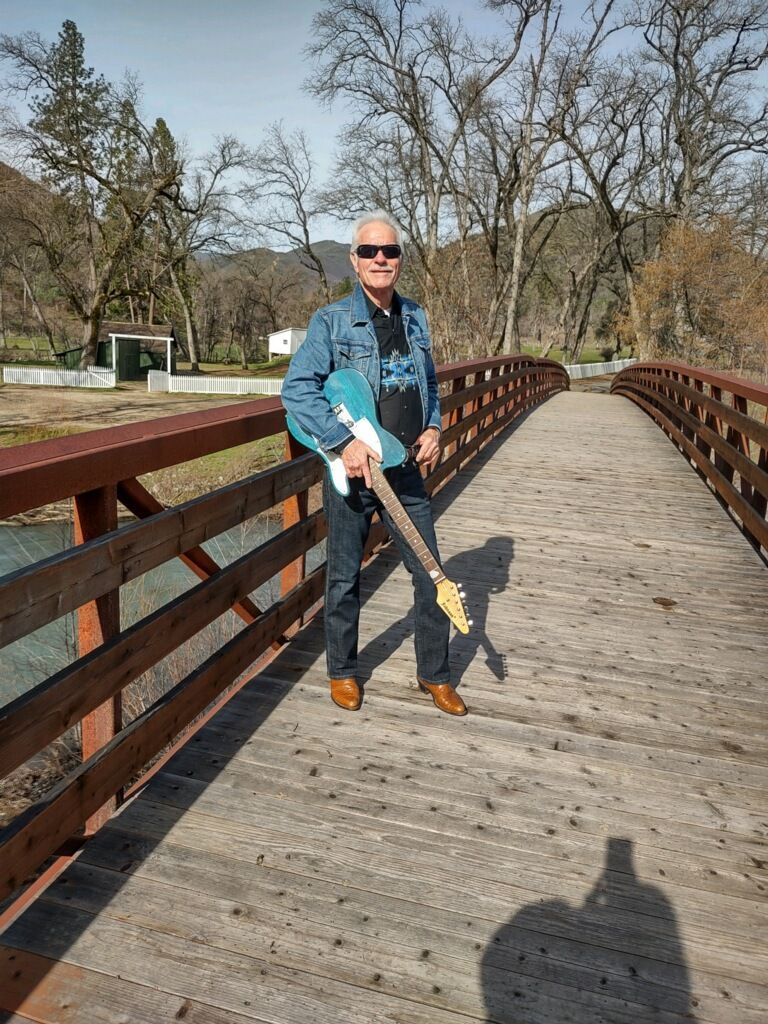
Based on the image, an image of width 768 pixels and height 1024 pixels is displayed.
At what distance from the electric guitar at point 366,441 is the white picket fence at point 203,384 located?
35.1 metres

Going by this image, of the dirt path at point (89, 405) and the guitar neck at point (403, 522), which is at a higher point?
the guitar neck at point (403, 522)

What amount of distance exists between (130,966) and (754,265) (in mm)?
34017

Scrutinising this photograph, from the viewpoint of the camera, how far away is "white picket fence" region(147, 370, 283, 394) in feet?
125

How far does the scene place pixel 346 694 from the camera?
3.45 m

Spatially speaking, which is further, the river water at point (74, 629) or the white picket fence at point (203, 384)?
the white picket fence at point (203, 384)

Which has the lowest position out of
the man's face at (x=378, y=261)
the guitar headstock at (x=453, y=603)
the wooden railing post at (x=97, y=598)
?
the guitar headstock at (x=453, y=603)

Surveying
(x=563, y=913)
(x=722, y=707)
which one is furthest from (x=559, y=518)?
(x=563, y=913)

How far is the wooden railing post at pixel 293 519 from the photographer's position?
416 cm

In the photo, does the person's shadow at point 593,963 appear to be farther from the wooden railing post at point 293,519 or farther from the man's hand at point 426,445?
the wooden railing post at point 293,519

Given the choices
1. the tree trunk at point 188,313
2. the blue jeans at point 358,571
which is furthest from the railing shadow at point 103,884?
the tree trunk at point 188,313

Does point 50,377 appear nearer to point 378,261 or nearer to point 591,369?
point 591,369

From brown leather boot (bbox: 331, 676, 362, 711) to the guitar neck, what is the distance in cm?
65

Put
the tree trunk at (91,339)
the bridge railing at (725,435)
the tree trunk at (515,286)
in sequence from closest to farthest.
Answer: the bridge railing at (725,435)
the tree trunk at (515,286)
the tree trunk at (91,339)

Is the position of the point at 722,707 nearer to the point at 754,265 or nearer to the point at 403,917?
the point at 403,917
